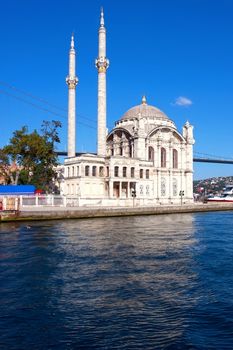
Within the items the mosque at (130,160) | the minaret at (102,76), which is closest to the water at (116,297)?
the mosque at (130,160)

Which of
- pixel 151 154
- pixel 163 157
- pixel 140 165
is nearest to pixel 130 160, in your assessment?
pixel 140 165

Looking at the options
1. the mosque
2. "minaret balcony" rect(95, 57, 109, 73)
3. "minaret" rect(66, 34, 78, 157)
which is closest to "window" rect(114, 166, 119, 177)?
the mosque

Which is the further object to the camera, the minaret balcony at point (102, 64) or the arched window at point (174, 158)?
the arched window at point (174, 158)

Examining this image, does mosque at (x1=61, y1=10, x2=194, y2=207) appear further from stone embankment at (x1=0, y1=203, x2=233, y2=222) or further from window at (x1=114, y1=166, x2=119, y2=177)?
stone embankment at (x1=0, y1=203, x2=233, y2=222)

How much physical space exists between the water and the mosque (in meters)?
31.4

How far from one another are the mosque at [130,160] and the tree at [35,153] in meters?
4.52

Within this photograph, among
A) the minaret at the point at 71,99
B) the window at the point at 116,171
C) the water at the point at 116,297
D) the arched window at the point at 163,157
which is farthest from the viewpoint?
the arched window at the point at 163,157

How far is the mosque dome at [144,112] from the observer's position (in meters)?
68.9

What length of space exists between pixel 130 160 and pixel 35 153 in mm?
14459

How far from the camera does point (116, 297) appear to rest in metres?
10.9

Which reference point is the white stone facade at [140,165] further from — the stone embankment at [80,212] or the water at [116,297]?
the water at [116,297]

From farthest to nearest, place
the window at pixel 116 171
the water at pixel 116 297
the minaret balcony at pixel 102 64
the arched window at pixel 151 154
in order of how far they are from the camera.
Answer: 1. the arched window at pixel 151 154
2. the window at pixel 116 171
3. the minaret balcony at pixel 102 64
4. the water at pixel 116 297

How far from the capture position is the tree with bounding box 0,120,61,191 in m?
49.1

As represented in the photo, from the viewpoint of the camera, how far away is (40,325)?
349 inches
